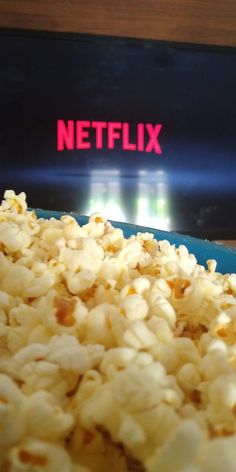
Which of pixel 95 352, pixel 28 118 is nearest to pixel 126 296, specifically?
pixel 95 352

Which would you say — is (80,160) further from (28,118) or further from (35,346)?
(35,346)

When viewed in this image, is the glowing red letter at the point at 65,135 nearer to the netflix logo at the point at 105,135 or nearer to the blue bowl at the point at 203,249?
the netflix logo at the point at 105,135

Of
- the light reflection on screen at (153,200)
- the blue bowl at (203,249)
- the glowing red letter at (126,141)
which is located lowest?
the light reflection on screen at (153,200)

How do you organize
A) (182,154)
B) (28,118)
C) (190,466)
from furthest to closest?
(182,154), (28,118), (190,466)

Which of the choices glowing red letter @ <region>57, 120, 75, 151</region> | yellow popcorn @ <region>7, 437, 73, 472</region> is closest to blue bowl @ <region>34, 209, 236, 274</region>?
yellow popcorn @ <region>7, 437, 73, 472</region>

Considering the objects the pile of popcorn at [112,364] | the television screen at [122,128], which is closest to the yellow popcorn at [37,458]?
the pile of popcorn at [112,364]

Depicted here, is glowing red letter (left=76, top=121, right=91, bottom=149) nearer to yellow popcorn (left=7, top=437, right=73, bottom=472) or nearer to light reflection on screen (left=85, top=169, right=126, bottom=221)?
light reflection on screen (left=85, top=169, right=126, bottom=221)

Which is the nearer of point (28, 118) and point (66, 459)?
point (66, 459)

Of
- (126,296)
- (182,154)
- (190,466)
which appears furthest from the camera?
(182,154)
